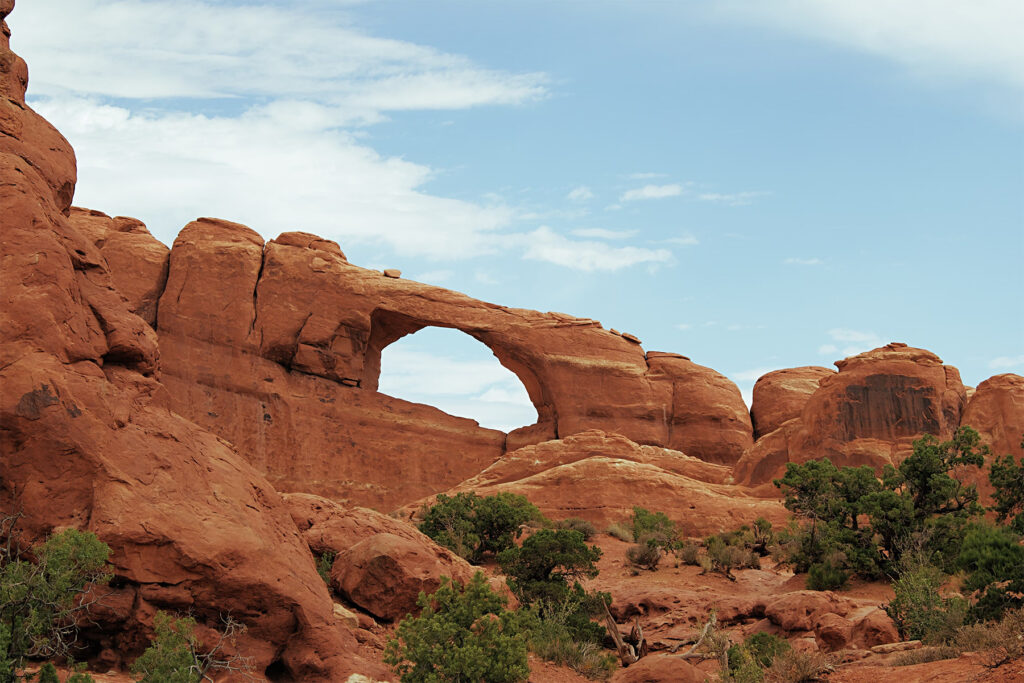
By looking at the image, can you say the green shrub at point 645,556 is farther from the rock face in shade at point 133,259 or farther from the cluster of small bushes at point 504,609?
the rock face in shade at point 133,259

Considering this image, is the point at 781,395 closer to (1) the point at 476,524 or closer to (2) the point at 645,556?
(2) the point at 645,556

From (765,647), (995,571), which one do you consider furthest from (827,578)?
(995,571)

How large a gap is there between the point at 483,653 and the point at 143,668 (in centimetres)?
363

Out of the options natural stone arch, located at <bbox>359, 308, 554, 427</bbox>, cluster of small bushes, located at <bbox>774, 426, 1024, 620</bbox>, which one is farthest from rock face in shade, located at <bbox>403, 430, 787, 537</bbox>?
natural stone arch, located at <bbox>359, 308, 554, 427</bbox>

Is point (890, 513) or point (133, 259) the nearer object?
point (890, 513)

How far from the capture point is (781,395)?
44.0 m

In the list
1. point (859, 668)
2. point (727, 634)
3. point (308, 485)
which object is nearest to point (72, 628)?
point (859, 668)

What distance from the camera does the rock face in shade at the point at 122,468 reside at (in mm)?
9594

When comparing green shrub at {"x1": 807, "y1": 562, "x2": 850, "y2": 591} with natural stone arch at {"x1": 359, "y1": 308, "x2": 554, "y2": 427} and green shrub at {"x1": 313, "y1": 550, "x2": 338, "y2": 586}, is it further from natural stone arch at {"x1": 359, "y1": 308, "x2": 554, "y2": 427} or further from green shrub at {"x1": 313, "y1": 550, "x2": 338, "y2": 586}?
natural stone arch at {"x1": 359, "y1": 308, "x2": 554, "y2": 427}

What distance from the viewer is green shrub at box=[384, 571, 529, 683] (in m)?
10.6

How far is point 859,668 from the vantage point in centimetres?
1277

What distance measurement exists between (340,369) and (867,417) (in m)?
19.5

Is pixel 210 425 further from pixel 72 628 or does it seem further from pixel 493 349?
pixel 72 628

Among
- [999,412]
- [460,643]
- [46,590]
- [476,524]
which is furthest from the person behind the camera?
[999,412]
